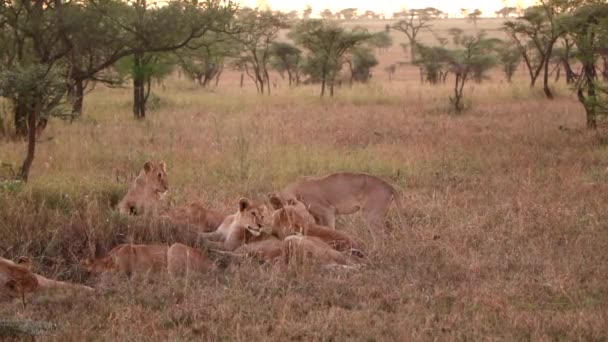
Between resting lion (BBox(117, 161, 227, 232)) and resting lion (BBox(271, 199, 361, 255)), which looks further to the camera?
resting lion (BBox(117, 161, 227, 232))

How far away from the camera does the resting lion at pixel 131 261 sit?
611 centimetres

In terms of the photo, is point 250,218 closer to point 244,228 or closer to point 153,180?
point 244,228

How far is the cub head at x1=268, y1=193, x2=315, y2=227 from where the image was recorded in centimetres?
696

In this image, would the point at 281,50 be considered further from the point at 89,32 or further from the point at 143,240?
the point at 143,240

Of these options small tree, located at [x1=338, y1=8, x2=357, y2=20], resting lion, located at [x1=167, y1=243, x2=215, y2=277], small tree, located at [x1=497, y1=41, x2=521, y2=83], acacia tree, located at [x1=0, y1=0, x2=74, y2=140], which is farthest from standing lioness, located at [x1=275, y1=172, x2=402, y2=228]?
small tree, located at [x1=338, y1=8, x2=357, y2=20]

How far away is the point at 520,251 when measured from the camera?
6.75 m

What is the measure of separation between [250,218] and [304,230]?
472 millimetres

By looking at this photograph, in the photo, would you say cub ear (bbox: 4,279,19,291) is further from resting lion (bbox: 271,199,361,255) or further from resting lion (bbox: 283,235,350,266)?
resting lion (bbox: 271,199,361,255)

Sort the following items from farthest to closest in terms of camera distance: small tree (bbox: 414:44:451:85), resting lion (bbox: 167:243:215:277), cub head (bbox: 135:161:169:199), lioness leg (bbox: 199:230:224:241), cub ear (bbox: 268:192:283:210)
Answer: small tree (bbox: 414:44:451:85) → cub head (bbox: 135:161:169:199) → cub ear (bbox: 268:192:283:210) → lioness leg (bbox: 199:230:224:241) → resting lion (bbox: 167:243:215:277)

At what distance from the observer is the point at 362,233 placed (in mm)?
7832

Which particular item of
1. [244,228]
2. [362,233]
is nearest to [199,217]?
[244,228]

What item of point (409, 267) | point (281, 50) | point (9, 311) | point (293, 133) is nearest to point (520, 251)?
point (409, 267)

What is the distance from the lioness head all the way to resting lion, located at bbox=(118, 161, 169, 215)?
4.17 feet

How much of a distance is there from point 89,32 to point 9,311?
8918mm
